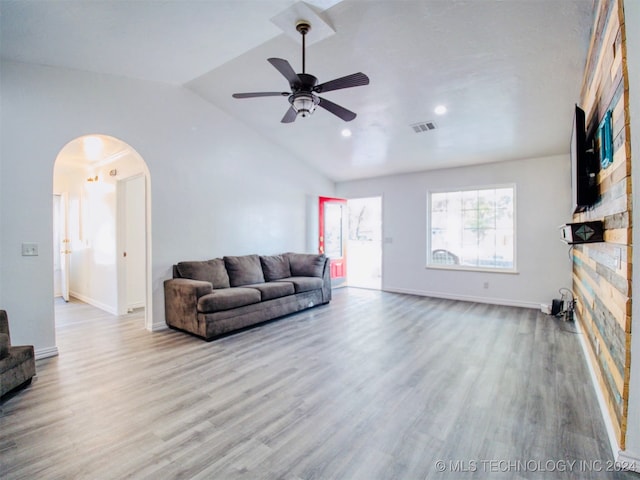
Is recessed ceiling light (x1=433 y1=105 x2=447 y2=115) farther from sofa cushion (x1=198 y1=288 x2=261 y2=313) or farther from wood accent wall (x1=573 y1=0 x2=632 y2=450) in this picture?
sofa cushion (x1=198 y1=288 x2=261 y2=313)

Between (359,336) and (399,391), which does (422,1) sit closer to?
(399,391)

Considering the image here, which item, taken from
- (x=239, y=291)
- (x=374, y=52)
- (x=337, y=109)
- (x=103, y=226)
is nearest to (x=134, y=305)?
(x=103, y=226)

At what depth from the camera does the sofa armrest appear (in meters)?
3.76

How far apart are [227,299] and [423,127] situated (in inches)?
141

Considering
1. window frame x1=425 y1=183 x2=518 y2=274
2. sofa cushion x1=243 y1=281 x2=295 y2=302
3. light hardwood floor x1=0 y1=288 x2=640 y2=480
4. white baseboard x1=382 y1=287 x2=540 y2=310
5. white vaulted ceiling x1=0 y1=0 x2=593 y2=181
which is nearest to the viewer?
light hardwood floor x1=0 y1=288 x2=640 y2=480

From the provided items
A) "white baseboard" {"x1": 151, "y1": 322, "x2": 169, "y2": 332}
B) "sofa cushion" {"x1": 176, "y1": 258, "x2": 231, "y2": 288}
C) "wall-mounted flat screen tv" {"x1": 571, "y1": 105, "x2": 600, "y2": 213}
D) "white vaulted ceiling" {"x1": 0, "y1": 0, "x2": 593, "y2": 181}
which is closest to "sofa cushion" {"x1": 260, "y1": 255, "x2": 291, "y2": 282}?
"sofa cushion" {"x1": 176, "y1": 258, "x2": 231, "y2": 288}

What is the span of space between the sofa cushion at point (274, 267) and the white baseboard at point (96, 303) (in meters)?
2.36

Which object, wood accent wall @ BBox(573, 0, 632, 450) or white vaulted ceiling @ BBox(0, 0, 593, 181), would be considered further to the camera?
white vaulted ceiling @ BBox(0, 0, 593, 181)

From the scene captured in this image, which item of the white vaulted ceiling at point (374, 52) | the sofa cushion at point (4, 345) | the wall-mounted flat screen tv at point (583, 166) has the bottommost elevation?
the sofa cushion at point (4, 345)

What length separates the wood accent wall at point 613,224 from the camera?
1.70 m

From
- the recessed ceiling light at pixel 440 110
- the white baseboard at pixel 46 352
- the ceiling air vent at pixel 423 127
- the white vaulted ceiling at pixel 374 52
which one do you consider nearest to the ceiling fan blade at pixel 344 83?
the white vaulted ceiling at pixel 374 52

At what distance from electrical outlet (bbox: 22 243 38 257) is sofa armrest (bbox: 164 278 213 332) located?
4.54 feet

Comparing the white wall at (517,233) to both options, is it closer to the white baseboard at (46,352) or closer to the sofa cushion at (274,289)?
the sofa cushion at (274,289)

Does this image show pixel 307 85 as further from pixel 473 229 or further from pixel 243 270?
pixel 473 229
